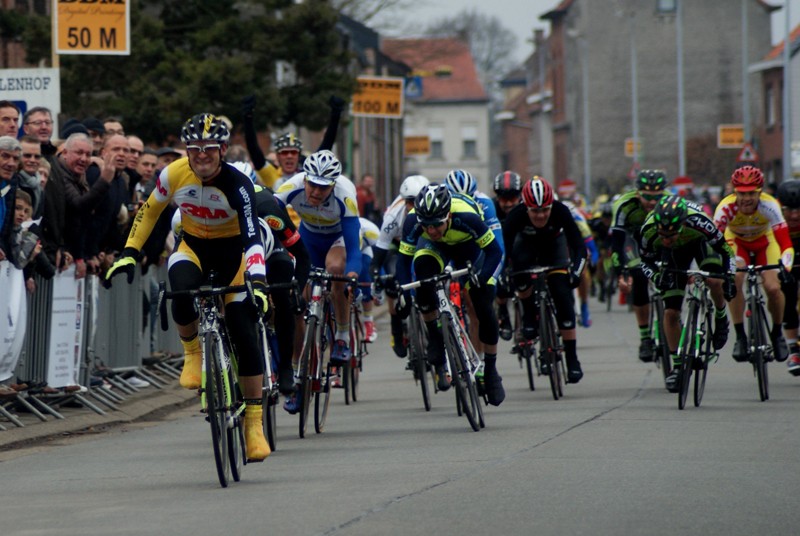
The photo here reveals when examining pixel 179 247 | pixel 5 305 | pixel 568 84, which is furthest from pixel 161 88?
pixel 568 84

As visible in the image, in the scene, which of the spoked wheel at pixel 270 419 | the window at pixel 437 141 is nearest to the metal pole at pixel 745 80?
the spoked wheel at pixel 270 419

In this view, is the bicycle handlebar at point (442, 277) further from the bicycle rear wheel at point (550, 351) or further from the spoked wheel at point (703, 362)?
the bicycle rear wheel at point (550, 351)

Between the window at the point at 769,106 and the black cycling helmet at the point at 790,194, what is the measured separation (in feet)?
190

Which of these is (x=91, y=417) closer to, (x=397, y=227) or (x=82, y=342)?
(x=82, y=342)

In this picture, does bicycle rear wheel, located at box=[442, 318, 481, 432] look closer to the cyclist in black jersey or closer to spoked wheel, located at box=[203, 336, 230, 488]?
spoked wheel, located at box=[203, 336, 230, 488]

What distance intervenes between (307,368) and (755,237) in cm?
506

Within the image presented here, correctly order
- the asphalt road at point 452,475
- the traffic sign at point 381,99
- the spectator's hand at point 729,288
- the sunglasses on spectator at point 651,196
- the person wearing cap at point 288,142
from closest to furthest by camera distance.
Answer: the asphalt road at point 452,475
the spectator's hand at point 729,288
the person wearing cap at point 288,142
the sunglasses on spectator at point 651,196
the traffic sign at point 381,99

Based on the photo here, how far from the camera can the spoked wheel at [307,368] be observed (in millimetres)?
12508

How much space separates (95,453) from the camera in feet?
38.9

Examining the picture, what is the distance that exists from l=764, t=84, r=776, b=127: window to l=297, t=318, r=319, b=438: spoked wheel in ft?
205

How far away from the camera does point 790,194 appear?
1617 centimetres

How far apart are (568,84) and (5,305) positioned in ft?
296

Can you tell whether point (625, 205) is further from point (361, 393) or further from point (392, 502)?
point (392, 502)

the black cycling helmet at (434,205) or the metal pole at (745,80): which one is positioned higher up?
the metal pole at (745,80)
